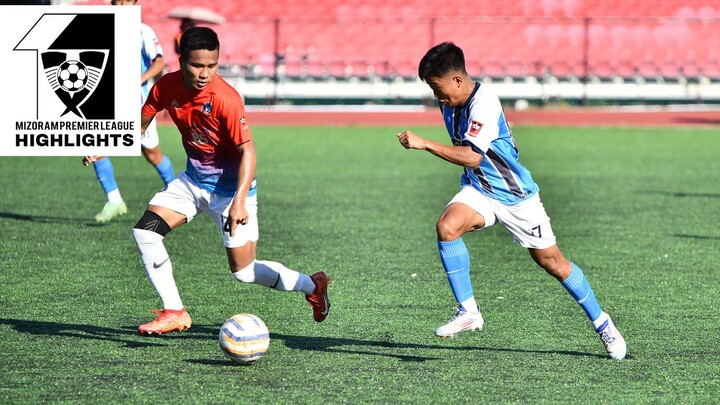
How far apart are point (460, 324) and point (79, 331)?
2204mm

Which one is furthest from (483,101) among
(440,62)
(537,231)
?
(537,231)

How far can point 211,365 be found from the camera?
5.84m

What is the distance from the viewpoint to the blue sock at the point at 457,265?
6.14 metres

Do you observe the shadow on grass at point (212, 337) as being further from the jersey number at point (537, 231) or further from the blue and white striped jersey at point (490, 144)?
the blue and white striped jersey at point (490, 144)

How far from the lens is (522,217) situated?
607cm

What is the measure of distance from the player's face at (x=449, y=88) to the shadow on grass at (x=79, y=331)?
2071mm

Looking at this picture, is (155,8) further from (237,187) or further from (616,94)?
(237,187)

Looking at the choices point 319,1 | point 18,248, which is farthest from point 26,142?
point 319,1

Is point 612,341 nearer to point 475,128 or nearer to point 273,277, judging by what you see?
point 475,128

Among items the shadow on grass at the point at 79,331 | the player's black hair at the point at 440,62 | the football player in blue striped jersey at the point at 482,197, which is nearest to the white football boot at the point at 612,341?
the football player in blue striped jersey at the point at 482,197

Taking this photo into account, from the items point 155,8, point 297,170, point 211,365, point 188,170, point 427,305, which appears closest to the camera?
point 211,365

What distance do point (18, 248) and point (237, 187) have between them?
3941mm

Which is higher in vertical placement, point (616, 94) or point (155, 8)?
point (155, 8)

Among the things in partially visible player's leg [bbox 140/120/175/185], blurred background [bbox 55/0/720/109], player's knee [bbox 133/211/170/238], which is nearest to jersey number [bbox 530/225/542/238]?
player's knee [bbox 133/211/170/238]
